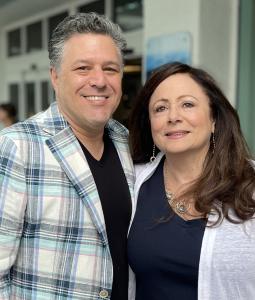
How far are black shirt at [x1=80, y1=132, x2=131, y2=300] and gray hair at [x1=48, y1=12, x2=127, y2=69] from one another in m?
0.42

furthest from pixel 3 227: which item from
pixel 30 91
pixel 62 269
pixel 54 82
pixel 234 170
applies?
pixel 30 91

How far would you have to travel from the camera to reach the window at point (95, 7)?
25.9ft

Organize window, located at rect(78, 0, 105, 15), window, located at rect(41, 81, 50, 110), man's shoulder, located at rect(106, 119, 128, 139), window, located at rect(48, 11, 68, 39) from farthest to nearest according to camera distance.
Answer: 1. window, located at rect(41, 81, 50, 110)
2. window, located at rect(48, 11, 68, 39)
3. window, located at rect(78, 0, 105, 15)
4. man's shoulder, located at rect(106, 119, 128, 139)

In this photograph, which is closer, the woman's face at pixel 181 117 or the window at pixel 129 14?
the woman's face at pixel 181 117

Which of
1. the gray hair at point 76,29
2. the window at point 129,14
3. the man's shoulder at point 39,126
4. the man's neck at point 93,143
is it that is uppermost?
the window at point 129,14

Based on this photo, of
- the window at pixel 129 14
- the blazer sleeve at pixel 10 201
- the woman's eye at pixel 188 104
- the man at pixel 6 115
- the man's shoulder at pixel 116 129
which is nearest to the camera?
the blazer sleeve at pixel 10 201

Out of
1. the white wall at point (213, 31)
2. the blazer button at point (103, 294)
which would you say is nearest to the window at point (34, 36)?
the white wall at point (213, 31)

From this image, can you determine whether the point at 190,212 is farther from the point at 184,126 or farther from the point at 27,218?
the point at 27,218

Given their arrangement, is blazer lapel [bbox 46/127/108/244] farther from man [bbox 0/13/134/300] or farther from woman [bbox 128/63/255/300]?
woman [bbox 128/63/255/300]

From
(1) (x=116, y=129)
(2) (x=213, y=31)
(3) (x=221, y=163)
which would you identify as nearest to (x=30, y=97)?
(2) (x=213, y=31)

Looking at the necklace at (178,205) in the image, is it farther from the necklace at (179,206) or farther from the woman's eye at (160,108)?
the woman's eye at (160,108)

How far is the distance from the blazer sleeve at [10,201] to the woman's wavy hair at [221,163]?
71 cm

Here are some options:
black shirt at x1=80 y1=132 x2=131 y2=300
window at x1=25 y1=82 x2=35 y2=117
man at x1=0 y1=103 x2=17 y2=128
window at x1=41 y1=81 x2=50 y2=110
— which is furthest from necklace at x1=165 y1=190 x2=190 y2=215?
window at x1=25 y1=82 x2=35 y2=117

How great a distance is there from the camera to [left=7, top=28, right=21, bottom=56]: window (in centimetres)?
1086
